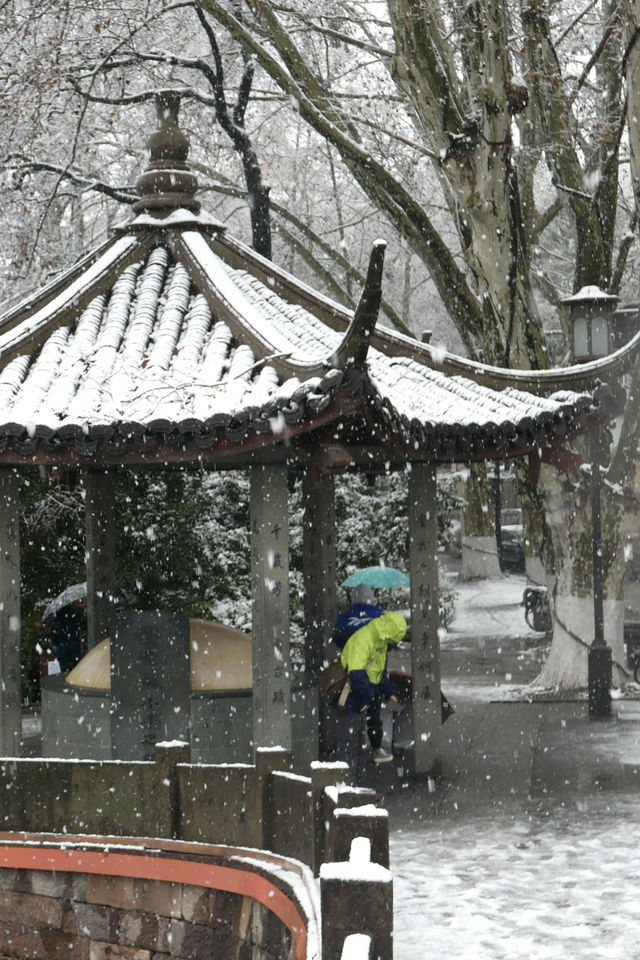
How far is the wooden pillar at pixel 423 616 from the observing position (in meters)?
10.7

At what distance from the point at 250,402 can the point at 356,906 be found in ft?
13.4

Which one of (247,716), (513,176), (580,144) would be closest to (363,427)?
(247,716)

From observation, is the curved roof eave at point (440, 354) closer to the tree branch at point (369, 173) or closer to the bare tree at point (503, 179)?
the bare tree at point (503, 179)

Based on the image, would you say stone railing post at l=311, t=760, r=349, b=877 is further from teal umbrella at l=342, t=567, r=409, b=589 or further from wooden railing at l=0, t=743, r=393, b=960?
teal umbrella at l=342, t=567, r=409, b=589

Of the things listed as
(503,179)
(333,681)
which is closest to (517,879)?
(333,681)

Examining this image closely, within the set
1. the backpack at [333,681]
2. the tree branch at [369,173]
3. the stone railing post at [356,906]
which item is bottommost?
the stone railing post at [356,906]

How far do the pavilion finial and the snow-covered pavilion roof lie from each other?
3 centimetres

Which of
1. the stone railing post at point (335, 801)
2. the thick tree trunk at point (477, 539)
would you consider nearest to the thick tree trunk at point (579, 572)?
the stone railing post at point (335, 801)

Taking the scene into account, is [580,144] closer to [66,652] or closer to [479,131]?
[479,131]

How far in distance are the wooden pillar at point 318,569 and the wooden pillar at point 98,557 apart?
6.14 feet

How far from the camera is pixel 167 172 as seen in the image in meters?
11.2

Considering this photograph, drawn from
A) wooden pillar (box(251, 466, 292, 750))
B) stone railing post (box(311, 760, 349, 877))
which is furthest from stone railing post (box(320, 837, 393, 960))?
wooden pillar (box(251, 466, 292, 750))

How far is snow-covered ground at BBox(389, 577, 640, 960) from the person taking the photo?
6.95m

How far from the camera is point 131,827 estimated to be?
802 cm
